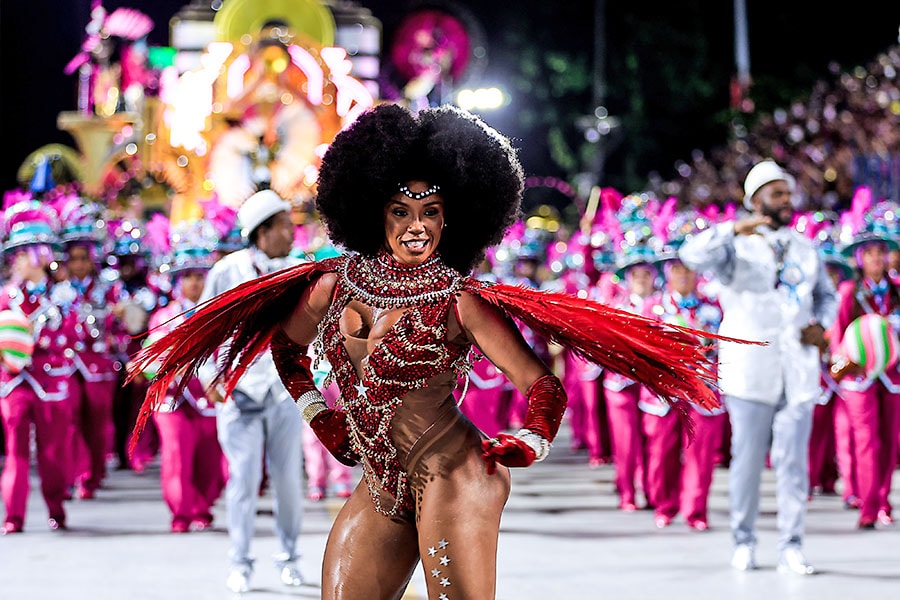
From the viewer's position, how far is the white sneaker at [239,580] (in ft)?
23.8

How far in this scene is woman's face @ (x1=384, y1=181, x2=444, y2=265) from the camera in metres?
4.27

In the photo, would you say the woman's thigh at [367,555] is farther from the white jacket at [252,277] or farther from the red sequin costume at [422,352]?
the white jacket at [252,277]

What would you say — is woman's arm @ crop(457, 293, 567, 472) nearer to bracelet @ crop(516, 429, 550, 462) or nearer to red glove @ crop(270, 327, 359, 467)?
bracelet @ crop(516, 429, 550, 462)

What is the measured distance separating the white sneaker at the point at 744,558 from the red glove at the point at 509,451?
435 cm

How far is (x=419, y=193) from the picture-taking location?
4.32m

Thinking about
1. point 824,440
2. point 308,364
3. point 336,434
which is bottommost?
point 824,440

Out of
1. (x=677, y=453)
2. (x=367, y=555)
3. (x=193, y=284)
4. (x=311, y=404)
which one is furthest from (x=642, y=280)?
(x=367, y=555)

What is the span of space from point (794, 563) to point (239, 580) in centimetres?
315

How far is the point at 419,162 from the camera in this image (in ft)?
14.3

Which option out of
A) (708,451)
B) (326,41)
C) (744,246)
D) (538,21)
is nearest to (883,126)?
(708,451)

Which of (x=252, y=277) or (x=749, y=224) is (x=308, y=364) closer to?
(x=252, y=277)

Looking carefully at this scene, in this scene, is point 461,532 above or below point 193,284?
below

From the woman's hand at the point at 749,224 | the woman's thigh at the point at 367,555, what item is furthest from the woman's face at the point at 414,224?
the woman's hand at the point at 749,224

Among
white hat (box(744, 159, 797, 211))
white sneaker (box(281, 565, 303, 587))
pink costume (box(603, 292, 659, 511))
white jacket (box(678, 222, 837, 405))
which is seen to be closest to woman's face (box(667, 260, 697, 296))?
pink costume (box(603, 292, 659, 511))
